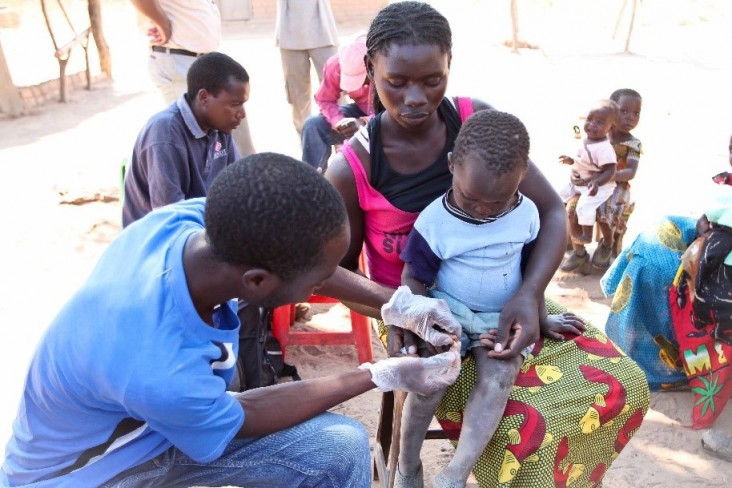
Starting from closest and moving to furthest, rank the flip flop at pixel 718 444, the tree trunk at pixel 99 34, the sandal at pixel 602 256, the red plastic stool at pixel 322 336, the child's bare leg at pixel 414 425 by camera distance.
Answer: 1. the child's bare leg at pixel 414 425
2. the flip flop at pixel 718 444
3. the red plastic stool at pixel 322 336
4. the sandal at pixel 602 256
5. the tree trunk at pixel 99 34

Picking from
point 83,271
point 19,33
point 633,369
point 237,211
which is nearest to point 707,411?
point 633,369

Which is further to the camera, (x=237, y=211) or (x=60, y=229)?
(x=60, y=229)

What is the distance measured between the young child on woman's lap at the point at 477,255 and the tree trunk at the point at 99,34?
349 inches

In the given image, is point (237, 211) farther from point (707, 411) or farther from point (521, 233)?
point (707, 411)

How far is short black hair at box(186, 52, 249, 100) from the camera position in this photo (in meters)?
2.88

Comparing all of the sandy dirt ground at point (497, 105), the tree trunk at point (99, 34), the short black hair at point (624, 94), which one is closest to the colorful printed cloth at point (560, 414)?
the sandy dirt ground at point (497, 105)

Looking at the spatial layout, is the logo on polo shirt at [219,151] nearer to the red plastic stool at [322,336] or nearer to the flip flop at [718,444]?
the red plastic stool at [322,336]

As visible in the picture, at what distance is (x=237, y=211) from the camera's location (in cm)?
137

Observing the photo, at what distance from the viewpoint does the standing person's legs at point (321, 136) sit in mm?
4176

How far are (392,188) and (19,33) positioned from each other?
13.9m

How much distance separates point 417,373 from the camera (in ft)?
5.98

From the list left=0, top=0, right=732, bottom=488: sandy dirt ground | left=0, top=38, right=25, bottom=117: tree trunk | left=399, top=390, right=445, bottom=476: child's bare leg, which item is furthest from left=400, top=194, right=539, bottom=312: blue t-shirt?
left=0, top=38, right=25, bottom=117: tree trunk

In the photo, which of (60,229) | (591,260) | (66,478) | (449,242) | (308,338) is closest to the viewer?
(66,478)

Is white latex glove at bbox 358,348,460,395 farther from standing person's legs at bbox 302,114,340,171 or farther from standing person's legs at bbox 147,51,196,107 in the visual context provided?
standing person's legs at bbox 147,51,196,107
